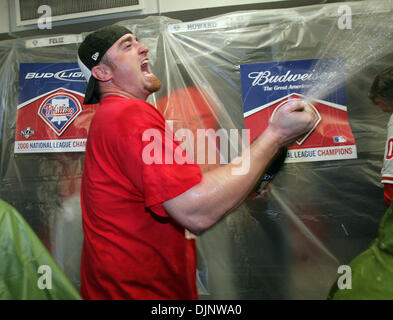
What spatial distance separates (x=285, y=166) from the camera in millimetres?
1325

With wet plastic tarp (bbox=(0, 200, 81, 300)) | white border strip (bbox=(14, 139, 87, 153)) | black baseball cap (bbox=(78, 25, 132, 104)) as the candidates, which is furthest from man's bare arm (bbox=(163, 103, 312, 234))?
white border strip (bbox=(14, 139, 87, 153))

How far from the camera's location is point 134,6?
1457mm

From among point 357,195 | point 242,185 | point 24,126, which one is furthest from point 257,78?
point 24,126

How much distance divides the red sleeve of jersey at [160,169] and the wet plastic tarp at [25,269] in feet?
0.94

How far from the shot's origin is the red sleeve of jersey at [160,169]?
0.62 meters

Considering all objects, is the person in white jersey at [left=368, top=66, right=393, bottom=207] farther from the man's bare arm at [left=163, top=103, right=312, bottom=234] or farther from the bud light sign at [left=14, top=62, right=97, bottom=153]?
the bud light sign at [left=14, top=62, right=97, bottom=153]

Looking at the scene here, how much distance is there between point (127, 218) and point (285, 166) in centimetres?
79

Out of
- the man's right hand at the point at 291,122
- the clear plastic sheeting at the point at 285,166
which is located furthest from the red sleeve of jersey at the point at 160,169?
the clear plastic sheeting at the point at 285,166

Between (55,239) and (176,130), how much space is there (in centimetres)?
69

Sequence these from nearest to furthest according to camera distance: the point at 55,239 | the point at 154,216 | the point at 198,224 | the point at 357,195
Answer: the point at 198,224, the point at 154,216, the point at 357,195, the point at 55,239

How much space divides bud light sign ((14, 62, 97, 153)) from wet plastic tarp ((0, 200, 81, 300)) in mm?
710

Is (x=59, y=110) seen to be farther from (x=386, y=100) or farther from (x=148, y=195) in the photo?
(x=386, y=100)

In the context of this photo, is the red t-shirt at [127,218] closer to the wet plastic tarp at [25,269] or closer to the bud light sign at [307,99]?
the wet plastic tarp at [25,269]

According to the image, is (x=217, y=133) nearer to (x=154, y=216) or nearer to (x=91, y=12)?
(x=154, y=216)
